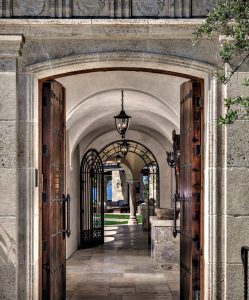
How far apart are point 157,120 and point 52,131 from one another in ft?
26.0

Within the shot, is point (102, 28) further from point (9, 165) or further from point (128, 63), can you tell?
point (9, 165)

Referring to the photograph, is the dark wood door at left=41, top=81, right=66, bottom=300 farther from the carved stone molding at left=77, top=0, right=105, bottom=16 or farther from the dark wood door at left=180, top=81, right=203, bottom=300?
the dark wood door at left=180, top=81, right=203, bottom=300

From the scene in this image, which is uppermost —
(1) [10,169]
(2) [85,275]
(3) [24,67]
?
(3) [24,67]

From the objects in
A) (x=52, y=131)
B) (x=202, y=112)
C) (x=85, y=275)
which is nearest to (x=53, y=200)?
(x=52, y=131)

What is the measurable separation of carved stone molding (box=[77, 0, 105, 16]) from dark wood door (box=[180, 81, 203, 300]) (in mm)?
1314

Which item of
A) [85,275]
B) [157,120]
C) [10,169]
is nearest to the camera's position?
[10,169]

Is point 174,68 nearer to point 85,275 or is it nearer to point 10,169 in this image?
point 10,169

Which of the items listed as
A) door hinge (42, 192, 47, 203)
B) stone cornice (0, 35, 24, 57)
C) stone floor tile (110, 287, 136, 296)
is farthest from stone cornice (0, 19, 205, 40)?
stone floor tile (110, 287, 136, 296)

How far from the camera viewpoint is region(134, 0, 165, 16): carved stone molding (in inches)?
210

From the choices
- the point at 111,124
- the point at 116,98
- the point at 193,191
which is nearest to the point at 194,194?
the point at 193,191

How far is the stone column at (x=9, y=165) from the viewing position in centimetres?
515

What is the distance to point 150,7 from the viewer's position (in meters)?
5.35

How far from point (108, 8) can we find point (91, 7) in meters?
0.17

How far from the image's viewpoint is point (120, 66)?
5668 millimetres
